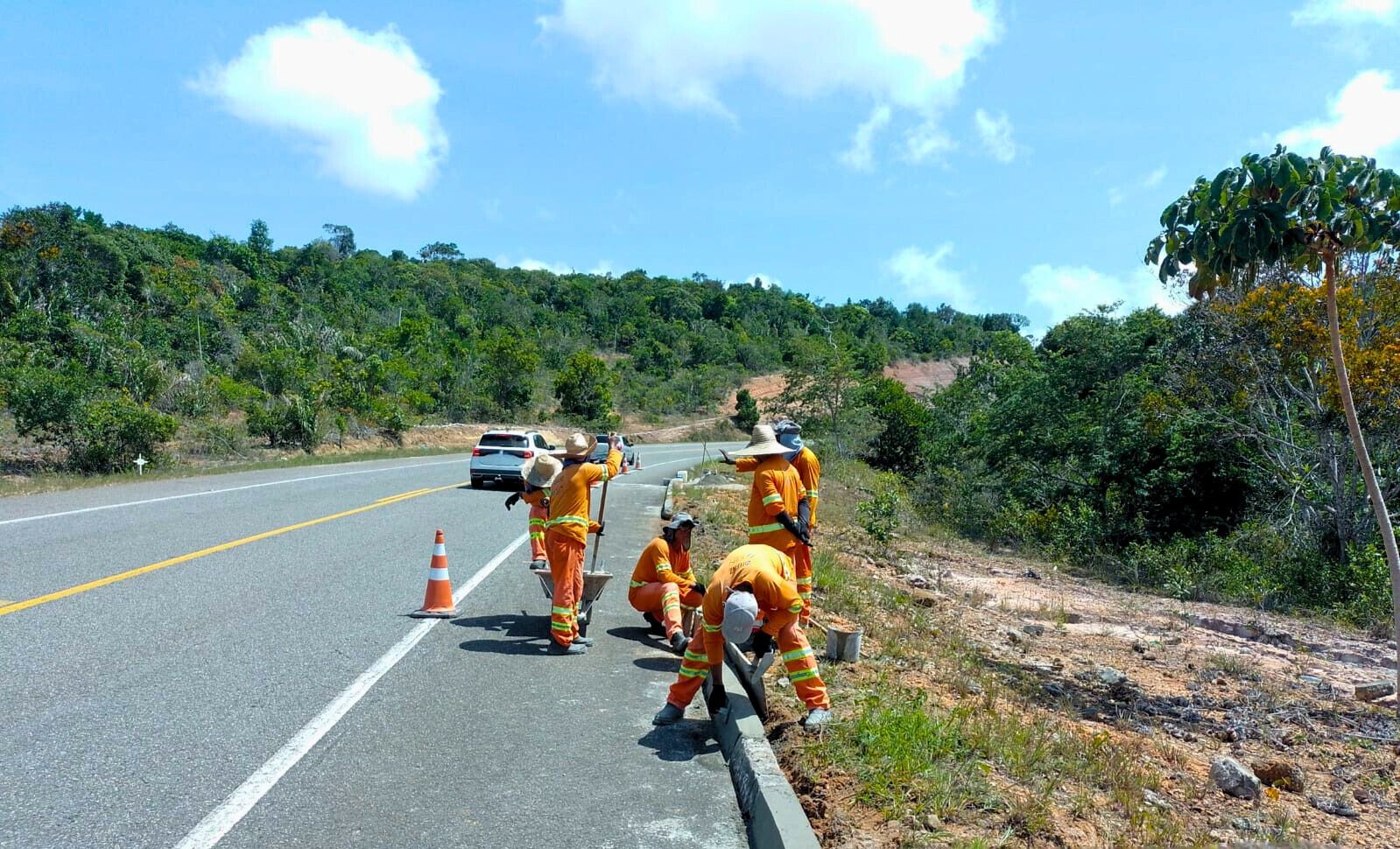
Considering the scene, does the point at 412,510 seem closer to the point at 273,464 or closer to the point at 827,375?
the point at 273,464

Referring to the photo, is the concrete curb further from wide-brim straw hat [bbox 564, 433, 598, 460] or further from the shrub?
the shrub

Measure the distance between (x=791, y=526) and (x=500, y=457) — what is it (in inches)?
606

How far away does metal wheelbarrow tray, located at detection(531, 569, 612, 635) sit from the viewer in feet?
27.3

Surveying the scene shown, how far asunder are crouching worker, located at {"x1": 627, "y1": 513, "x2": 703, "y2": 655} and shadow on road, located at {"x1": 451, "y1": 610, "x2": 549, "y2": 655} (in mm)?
888

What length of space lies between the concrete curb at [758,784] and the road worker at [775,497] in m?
1.63

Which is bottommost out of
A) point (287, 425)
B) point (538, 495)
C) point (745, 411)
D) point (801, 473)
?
point (287, 425)

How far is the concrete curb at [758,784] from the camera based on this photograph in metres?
4.31

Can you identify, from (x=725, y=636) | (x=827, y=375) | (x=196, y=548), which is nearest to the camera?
(x=725, y=636)

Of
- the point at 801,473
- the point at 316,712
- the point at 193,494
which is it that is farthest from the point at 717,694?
the point at 193,494

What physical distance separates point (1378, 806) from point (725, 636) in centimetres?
396

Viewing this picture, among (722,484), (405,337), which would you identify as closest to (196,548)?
(722,484)

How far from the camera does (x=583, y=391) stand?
2234 inches

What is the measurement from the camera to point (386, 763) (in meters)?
5.14

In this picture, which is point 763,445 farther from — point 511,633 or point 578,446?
point 511,633
